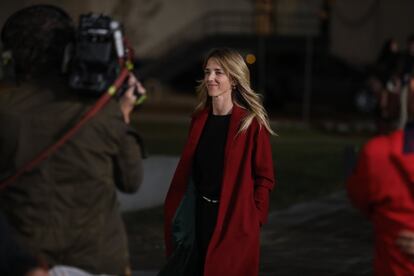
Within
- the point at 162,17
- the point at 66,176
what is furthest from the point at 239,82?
the point at 162,17

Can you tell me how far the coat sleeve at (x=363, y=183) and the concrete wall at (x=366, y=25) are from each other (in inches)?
1206

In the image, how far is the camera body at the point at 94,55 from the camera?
3.98 m

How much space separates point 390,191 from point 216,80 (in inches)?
94.7

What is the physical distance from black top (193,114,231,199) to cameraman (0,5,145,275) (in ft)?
7.09

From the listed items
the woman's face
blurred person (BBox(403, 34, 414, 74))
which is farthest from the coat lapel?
blurred person (BBox(403, 34, 414, 74))

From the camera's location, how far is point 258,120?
21.1ft

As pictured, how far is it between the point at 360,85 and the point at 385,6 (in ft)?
8.68

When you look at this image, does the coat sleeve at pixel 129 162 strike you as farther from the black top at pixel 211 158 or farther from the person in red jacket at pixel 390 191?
the black top at pixel 211 158

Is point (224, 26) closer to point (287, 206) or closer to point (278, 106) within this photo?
point (278, 106)

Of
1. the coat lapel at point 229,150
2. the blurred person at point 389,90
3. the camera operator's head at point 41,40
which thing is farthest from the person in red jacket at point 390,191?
the blurred person at point 389,90

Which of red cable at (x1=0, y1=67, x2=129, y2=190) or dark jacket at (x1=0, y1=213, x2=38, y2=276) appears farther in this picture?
red cable at (x1=0, y1=67, x2=129, y2=190)

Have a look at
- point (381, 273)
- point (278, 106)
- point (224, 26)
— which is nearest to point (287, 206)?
point (381, 273)

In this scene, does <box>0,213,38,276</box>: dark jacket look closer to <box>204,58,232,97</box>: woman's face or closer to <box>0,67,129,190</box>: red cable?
<box>0,67,129,190</box>: red cable

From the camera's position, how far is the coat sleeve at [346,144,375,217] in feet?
13.8
